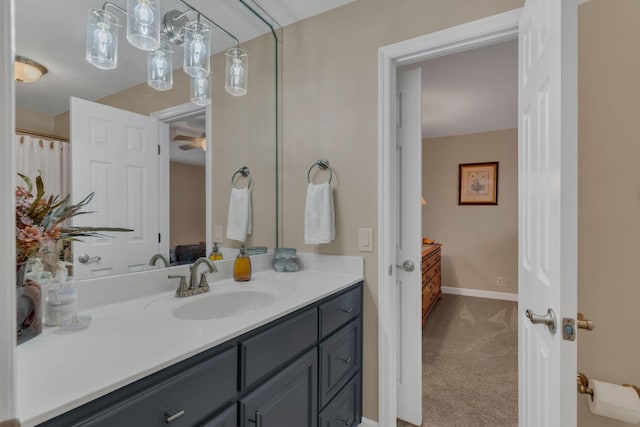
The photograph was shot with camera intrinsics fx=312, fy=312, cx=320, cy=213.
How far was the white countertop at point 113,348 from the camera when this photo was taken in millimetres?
592

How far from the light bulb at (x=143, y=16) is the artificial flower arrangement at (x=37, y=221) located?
27.7 inches

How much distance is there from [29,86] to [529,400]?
2079 millimetres

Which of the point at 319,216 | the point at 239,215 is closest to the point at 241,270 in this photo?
the point at 239,215

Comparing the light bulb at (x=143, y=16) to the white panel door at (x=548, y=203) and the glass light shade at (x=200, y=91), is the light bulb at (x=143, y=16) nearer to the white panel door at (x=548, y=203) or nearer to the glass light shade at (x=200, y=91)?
the glass light shade at (x=200, y=91)

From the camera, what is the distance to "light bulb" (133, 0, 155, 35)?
125 cm

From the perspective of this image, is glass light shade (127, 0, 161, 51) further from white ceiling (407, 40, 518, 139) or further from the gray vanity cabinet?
white ceiling (407, 40, 518, 139)

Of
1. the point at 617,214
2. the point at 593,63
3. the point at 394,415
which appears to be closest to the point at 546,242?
the point at 617,214

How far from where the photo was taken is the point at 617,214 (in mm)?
1194

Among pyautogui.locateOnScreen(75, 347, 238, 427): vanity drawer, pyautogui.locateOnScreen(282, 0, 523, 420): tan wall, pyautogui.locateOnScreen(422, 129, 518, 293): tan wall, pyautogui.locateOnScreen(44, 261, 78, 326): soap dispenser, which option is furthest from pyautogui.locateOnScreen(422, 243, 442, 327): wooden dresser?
pyautogui.locateOnScreen(44, 261, 78, 326): soap dispenser

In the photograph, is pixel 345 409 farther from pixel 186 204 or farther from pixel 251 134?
pixel 251 134

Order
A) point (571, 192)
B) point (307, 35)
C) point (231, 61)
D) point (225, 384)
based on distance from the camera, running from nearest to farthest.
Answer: point (571, 192), point (225, 384), point (231, 61), point (307, 35)

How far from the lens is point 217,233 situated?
1779 mm

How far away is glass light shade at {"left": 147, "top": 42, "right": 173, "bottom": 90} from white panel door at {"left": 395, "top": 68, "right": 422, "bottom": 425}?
123 centimetres

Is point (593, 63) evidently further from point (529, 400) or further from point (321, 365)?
point (321, 365)
